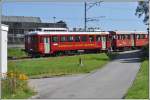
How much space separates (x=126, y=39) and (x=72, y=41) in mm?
12206

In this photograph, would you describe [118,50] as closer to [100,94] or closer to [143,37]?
[143,37]

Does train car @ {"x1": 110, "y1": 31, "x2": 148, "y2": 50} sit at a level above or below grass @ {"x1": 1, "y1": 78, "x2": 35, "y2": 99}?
above

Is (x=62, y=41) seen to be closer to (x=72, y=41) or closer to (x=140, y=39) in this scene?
(x=72, y=41)

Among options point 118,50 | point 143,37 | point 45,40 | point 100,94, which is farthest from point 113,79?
point 143,37

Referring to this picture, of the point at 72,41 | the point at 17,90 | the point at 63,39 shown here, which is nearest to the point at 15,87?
the point at 17,90

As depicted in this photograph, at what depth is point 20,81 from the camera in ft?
63.8

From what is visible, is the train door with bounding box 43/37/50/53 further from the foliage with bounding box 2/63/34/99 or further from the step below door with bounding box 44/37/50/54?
the foliage with bounding box 2/63/34/99

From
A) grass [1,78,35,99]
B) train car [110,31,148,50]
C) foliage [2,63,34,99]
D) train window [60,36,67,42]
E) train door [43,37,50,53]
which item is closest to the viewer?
grass [1,78,35,99]

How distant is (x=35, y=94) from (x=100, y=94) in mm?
2562

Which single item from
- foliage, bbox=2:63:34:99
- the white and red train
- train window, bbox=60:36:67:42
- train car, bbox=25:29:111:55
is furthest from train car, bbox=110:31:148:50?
foliage, bbox=2:63:34:99

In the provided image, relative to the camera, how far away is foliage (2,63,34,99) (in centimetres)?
1853

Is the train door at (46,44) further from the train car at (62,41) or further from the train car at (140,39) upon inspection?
the train car at (140,39)

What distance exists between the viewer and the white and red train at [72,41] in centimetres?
5038

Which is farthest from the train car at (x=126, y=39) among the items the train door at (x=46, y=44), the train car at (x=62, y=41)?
the train door at (x=46, y=44)
